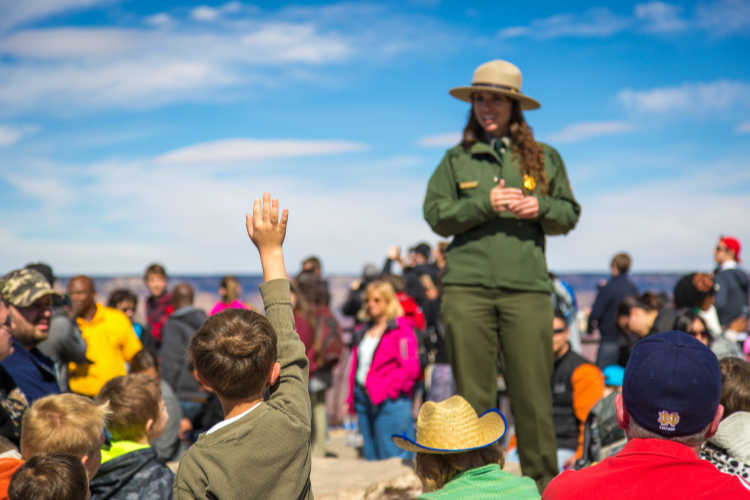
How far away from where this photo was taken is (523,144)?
4.18 m

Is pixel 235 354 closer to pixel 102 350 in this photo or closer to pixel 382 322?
pixel 102 350

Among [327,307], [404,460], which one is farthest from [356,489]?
[327,307]

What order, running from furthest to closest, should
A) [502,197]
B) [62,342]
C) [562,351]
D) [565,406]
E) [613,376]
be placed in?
[562,351], [565,406], [62,342], [613,376], [502,197]

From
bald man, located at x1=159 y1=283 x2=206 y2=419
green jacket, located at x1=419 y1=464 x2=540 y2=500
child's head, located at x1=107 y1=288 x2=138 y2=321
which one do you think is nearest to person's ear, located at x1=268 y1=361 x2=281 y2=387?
green jacket, located at x1=419 y1=464 x2=540 y2=500

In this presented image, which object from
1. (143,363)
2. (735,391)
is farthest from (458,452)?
(143,363)

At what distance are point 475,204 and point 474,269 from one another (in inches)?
13.3

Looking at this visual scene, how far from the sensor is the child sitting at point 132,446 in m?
3.21

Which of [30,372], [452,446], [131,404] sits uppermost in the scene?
[30,372]

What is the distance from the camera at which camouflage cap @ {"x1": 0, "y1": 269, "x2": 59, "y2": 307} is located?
387 cm

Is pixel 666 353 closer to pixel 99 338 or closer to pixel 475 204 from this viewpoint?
pixel 475 204

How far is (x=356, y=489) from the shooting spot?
14.7ft

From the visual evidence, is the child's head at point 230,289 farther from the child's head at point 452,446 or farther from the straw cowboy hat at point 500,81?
the child's head at point 452,446

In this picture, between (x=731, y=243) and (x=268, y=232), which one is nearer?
(x=268, y=232)

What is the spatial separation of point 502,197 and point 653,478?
7.38 feet
